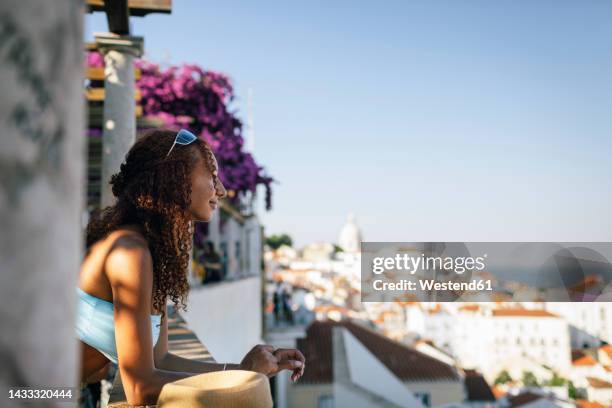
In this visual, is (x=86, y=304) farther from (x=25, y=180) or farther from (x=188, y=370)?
(x=25, y=180)

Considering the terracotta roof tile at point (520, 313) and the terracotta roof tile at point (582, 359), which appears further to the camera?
the terracotta roof tile at point (520, 313)

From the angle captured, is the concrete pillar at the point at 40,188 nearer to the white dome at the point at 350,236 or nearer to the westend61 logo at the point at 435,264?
the westend61 logo at the point at 435,264

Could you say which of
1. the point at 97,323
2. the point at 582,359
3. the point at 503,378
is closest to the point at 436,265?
the point at 97,323

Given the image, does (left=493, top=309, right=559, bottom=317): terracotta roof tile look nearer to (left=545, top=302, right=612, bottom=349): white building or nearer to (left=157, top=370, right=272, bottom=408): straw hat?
(left=545, top=302, right=612, bottom=349): white building

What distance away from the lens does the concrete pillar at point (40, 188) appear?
1.21ft

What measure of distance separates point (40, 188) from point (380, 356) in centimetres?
3657

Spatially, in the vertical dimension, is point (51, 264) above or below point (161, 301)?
Result: above

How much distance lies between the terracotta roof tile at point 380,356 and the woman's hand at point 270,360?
31.0 m

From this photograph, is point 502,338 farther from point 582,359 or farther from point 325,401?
point 325,401

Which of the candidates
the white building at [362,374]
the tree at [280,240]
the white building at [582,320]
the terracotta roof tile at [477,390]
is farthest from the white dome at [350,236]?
the white building at [362,374]

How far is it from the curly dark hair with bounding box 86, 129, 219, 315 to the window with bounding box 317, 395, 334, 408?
30174 millimetres

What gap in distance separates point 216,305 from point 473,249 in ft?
13.5

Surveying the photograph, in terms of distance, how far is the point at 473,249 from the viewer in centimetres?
823

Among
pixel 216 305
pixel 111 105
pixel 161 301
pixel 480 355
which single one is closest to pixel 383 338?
pixel 216 305
